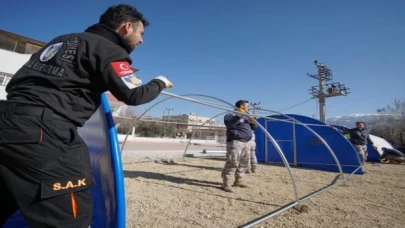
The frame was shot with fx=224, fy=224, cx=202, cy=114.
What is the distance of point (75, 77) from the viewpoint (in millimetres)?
1130

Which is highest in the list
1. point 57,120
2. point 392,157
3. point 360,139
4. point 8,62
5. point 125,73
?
point 8,62

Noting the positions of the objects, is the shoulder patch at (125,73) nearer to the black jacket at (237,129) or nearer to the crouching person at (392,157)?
the black jacket at (237,129)

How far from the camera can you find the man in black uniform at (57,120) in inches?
38.6

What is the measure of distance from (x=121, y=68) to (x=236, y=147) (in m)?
4.18

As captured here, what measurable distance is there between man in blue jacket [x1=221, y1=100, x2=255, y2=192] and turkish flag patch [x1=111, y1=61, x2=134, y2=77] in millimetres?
3864

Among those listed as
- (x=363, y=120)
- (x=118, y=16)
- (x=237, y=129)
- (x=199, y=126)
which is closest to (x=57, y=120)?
(x=118, y=16)

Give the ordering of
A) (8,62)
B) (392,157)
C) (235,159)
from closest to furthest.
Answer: (235,159) < (392,157) < (8,62)

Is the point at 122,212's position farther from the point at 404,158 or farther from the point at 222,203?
the point at 404,158

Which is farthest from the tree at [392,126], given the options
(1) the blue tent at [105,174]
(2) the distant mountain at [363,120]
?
(1) the blue tent at [105,174]

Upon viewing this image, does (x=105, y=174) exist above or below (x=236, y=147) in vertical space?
below

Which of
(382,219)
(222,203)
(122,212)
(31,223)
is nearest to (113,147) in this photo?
(122,212)

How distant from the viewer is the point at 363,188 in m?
5.61

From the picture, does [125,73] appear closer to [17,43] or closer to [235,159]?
[235,159]

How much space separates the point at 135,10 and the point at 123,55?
44 cm
